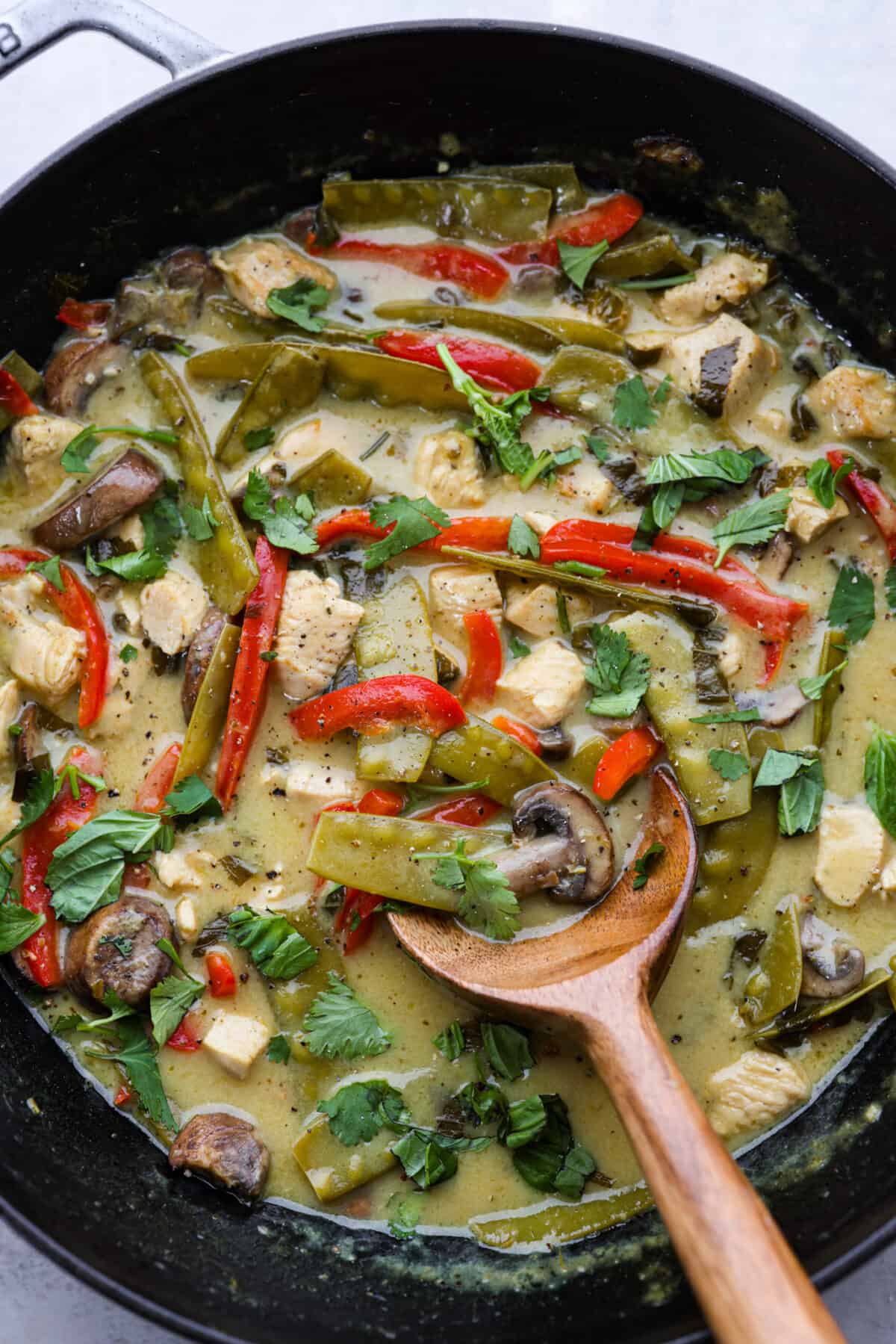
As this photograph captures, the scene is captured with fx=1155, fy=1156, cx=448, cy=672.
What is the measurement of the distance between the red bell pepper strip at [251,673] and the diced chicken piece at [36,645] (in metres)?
0.54

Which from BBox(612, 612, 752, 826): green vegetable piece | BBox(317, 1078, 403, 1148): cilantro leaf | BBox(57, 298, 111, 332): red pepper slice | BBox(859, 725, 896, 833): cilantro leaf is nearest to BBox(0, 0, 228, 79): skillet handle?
BBox(57, 298, 111, 332): red pepper slice

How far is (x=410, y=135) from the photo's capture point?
161 inches

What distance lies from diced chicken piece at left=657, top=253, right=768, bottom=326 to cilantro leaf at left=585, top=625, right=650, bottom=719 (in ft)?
4.20

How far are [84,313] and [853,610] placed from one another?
113 inches

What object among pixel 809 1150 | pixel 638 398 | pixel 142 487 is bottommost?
pixel 809 1150

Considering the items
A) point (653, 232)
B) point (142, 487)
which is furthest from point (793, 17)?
point (142, 487)

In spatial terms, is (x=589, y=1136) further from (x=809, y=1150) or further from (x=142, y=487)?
(x=142, y=487)

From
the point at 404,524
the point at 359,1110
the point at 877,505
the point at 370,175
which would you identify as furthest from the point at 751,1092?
the point at 370,175

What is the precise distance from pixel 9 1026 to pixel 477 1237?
161cm

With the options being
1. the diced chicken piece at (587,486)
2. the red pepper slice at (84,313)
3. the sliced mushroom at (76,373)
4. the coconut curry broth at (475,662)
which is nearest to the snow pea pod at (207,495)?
the coconut curry broth at (475,662)

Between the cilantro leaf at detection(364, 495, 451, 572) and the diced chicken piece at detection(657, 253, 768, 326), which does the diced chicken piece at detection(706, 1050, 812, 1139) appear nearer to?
the cilantro leaf at detection(364, 495, 451, 572)

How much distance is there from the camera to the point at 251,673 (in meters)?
3.71

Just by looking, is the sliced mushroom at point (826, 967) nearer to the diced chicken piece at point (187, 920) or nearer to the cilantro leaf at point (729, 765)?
the cilantro leaf at point (729, 765)

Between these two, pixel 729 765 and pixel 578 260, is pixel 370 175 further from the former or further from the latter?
pixel 729 765
